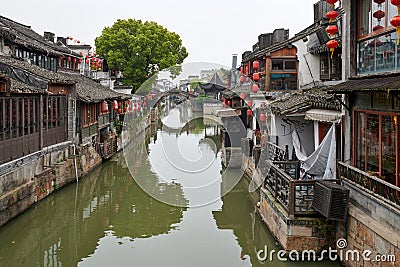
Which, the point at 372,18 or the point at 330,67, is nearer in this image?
the point at 372,18

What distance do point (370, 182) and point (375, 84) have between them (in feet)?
5.83

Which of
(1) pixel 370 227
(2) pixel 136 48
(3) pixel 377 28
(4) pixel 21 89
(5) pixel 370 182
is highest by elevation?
(2) pixel 136 48

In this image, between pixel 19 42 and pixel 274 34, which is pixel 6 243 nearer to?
pixel 19 42

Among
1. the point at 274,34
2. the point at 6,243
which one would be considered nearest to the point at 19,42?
the point at 6,243

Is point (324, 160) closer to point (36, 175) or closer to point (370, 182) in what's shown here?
point (370, 182)

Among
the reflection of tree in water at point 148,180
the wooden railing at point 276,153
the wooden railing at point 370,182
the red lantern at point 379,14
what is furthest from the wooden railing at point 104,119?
the red lantern at point 379,14

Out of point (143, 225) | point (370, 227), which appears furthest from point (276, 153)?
point (370, 227)

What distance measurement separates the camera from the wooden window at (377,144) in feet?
26.0

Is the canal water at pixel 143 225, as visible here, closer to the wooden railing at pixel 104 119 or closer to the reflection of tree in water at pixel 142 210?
the reflection of tree in water at pixel 142 210

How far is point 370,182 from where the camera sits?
26.3 ft

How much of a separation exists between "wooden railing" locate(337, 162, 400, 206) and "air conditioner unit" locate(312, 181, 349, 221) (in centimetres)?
37

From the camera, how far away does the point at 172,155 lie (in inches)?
1085

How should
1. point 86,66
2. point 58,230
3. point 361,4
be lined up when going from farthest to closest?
point 86,66 < point 58,230 < point 361,4

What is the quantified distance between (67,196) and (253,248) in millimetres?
8220
